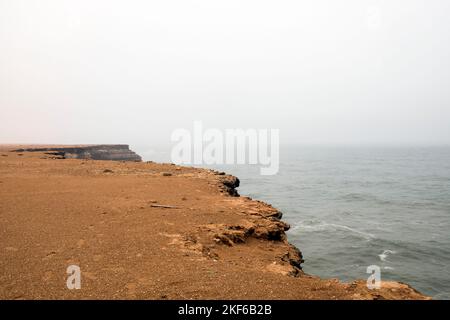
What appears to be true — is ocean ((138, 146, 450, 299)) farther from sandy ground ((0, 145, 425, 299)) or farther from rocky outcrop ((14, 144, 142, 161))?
rocky outcrop ((14, 144, 142, 161))

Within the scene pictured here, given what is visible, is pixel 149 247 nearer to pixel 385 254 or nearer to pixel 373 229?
pixel 385 254

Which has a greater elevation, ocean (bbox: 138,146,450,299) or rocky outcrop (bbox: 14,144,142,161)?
rocky outcrop (bbox: 14,144,142,161)

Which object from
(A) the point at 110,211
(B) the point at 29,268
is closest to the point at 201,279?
(B) the point at 29,268

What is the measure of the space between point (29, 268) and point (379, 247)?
30640 millimetres

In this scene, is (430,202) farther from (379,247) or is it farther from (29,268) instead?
(29,268)

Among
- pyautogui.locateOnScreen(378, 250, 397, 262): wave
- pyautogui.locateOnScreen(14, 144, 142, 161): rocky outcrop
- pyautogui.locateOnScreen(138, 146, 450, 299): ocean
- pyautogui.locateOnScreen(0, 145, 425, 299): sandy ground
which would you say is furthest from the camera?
pyautogui.locateOnScreen(14, 144, 142, 161): rocky outcrop

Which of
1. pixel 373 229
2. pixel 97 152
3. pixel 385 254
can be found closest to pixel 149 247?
pixel 385 254

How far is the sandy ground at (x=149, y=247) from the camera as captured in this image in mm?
6832

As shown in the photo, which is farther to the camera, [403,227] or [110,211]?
[403,227]

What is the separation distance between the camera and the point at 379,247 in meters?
30.0

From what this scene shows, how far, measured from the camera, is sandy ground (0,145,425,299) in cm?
683

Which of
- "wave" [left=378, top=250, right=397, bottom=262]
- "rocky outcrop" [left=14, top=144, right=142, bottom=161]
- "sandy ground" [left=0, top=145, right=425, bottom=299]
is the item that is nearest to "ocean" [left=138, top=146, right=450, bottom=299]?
"wave" [left=378, top=250, right=397, bottom=262]

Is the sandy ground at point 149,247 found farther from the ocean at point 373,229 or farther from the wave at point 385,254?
the wave at point 385,254
